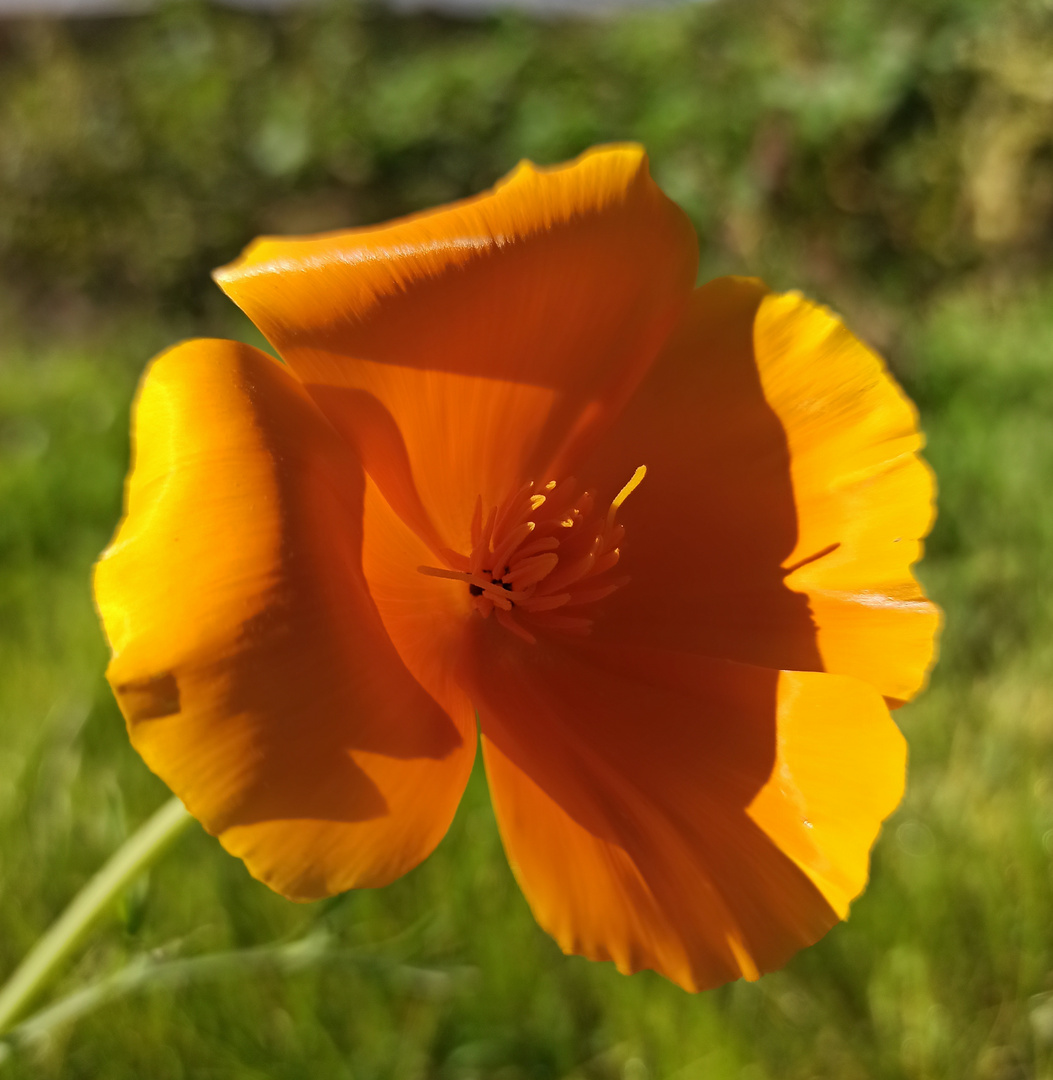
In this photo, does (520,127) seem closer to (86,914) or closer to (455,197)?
(455,197)

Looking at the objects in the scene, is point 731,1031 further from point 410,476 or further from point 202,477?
point 202,477

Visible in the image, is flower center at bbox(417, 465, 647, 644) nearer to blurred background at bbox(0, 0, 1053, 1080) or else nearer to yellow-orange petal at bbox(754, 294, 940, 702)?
yellow-orange petal at bbox(754, 294, 940, 702)

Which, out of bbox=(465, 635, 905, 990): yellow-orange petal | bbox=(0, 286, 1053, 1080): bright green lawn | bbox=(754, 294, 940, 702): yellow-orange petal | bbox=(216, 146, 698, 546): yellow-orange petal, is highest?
bbox=(216, 146, 698, 546): yellow-orange petal

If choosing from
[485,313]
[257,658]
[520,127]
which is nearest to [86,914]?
[257,658]

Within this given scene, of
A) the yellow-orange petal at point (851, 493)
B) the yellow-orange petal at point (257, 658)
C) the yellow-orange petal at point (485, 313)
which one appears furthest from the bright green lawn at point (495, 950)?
the yellow-orange petal at point (851, 493)

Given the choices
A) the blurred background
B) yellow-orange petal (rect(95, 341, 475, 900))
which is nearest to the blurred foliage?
the blurred background

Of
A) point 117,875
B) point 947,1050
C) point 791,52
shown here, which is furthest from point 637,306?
point 791,52

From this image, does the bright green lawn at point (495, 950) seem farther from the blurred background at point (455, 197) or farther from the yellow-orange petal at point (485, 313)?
the yellow-orange petal at point (485, 313)
